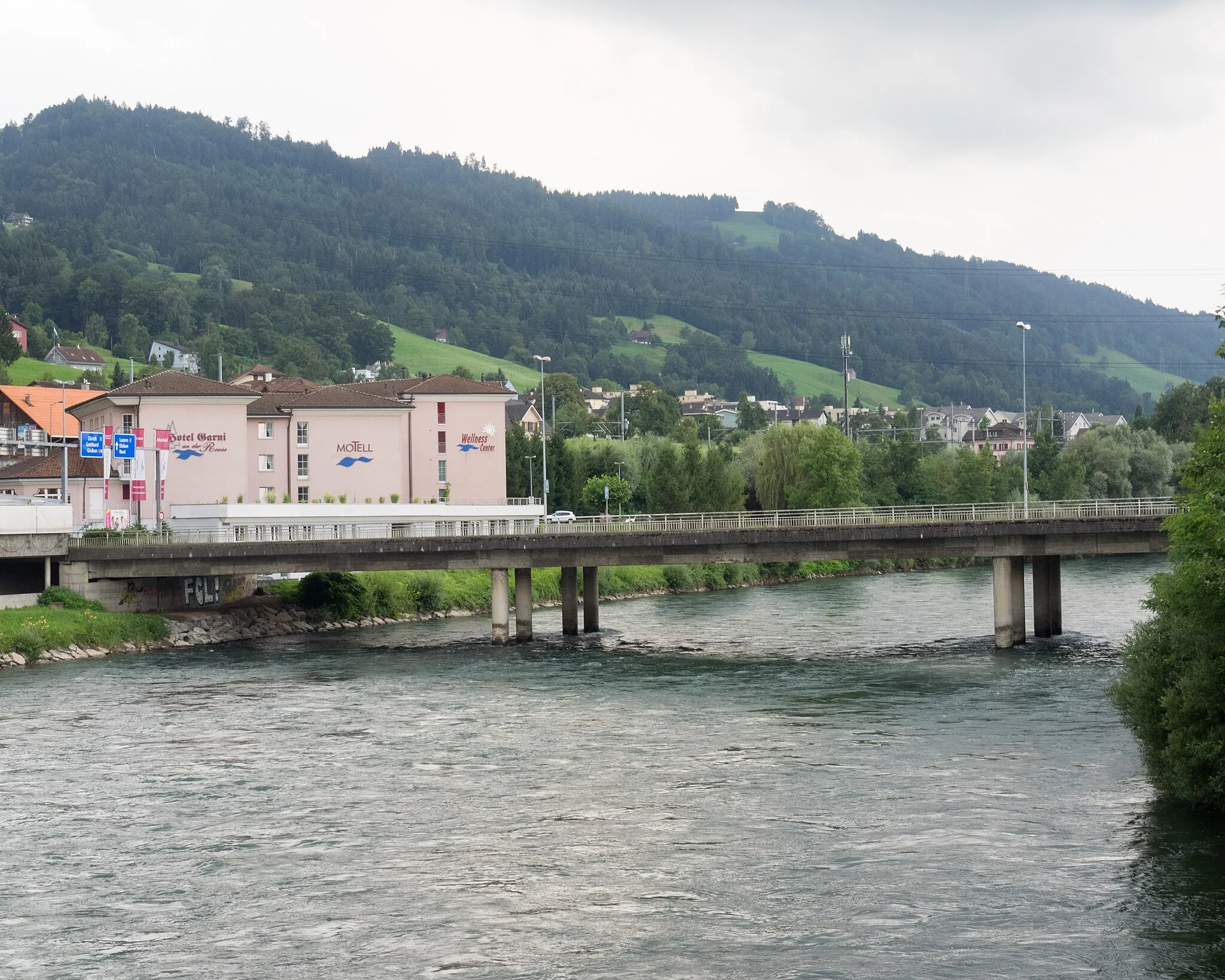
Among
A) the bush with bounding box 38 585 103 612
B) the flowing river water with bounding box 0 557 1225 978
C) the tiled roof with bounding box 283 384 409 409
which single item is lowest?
the flowing river water with bounding box 0 557 1225 978

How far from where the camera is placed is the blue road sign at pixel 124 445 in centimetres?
8362

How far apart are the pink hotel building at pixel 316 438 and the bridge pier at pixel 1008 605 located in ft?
157

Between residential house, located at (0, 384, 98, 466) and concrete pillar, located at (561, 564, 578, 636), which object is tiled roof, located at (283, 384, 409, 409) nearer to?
concrete pillar, located at (561, 564, 578, 636)

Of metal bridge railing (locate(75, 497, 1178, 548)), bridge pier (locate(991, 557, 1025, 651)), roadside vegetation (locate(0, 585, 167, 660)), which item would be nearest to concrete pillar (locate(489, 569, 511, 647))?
metal bridge railing (locate(75, 497, 1178, 548))

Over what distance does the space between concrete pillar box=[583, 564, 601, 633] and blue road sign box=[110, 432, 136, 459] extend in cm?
2704

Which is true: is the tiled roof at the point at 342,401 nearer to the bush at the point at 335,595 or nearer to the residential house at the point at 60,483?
the residential house at the point at 60,483

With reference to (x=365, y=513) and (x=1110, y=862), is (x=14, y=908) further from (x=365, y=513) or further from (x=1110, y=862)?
(x=365, y=513)

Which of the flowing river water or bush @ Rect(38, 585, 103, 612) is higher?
bush @ Rect(38, 585, 103, 612)

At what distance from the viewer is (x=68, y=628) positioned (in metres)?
73.0

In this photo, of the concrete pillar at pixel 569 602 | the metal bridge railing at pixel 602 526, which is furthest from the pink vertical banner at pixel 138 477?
the concrete pillar at pixel 569 602

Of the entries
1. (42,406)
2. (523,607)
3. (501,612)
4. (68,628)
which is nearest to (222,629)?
(68,628)

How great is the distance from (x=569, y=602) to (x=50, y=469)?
44.4 m

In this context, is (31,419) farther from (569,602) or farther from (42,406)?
(569,602)

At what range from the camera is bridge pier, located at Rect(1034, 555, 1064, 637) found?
250ft
